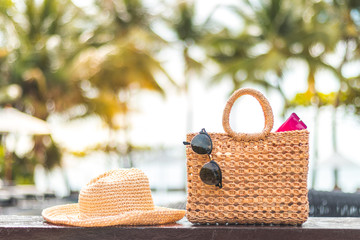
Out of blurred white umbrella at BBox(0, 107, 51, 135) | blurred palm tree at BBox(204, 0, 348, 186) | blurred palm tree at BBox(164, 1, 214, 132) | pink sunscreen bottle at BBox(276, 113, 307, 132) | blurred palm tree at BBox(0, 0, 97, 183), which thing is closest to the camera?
pink sunscreen bottle at BBox(276, 113, 307, 132)

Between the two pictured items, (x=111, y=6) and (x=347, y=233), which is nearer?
(x=347, y=233)

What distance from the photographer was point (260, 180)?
1.43 metres

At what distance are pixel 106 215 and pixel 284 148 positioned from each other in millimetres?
554

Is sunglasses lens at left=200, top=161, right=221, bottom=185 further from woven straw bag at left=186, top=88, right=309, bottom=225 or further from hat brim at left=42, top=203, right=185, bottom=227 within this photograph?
hat brim at left=42, top=203, right=185, bottom=227

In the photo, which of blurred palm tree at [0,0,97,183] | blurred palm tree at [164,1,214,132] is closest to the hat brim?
blurred palm tree at [0,0,97,183]

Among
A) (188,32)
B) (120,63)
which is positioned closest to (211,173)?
Result: (120,63)

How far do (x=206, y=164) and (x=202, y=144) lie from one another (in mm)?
57

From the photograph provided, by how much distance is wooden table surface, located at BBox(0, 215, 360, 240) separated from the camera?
135 cm

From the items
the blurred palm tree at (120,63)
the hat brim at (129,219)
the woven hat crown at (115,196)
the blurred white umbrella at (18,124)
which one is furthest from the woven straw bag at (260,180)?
the blurred palm tree at (120,63)

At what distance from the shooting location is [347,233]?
4.39ft

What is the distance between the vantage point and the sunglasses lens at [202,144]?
141 centimetres

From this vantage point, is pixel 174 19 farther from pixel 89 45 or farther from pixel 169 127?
pixel 169 127

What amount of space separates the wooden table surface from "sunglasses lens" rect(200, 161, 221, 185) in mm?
126

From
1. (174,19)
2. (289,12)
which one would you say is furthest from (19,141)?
(289,12)
